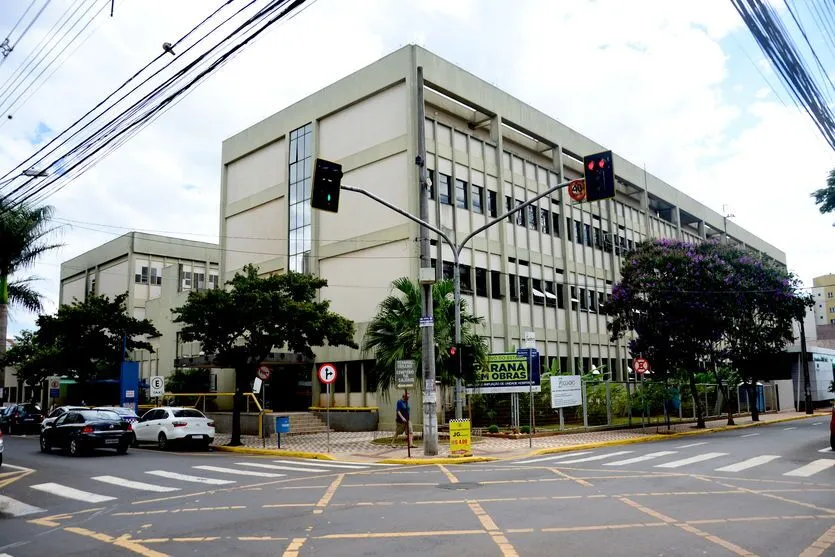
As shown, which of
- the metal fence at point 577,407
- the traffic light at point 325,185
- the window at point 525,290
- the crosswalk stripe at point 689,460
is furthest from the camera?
the window at point 525,290

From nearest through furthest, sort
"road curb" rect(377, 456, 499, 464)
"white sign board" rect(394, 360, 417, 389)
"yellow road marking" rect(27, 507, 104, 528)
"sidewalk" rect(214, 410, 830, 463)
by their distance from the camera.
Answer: "yellow road marking" rect(27, 507, 104, 528) < "road curb" rect(377, 456, 499, 464) < "white sign board" rect(394, 360, 417, 389) < "sidewalk" rect(214, 410, 830, 463)

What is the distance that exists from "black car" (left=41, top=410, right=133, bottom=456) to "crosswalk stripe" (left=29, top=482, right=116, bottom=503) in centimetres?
620

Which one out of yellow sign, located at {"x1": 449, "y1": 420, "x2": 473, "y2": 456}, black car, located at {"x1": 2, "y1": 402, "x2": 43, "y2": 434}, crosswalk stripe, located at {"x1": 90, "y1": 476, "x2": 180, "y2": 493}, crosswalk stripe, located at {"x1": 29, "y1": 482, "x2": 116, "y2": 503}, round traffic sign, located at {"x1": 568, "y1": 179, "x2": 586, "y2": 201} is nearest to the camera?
crosswalk stripe, located at {"x1": 29, "y1": 482, "x2": 116, "y2": 503}

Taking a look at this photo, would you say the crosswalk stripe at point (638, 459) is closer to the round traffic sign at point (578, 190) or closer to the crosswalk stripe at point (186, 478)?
the round traffic sign at point (578, 190)

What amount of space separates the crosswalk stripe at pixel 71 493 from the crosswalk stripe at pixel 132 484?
3.02 ft

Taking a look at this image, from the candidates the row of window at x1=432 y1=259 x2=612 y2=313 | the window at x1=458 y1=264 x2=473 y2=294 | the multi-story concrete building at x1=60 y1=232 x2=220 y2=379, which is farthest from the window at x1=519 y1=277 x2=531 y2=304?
the multi-story concrete building at x1=60 y1=232 x2=220 y2=379

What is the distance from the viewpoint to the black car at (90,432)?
20828 mm

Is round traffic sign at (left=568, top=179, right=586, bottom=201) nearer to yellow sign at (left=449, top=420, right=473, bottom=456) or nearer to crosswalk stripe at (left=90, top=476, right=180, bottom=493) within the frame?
yellow sign at (left=449, top=420, right=473, bottom=456)

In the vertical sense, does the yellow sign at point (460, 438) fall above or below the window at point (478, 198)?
below

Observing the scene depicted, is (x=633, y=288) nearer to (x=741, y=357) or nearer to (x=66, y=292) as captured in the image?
(x=741, y=357)

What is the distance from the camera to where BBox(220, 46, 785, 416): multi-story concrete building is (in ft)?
105

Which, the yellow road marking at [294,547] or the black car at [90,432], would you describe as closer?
the yellow road marking at [294,547]

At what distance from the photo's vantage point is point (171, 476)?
15.9 m

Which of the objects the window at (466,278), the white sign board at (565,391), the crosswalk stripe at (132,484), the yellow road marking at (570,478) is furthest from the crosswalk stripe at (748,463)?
the window at (466,278)
